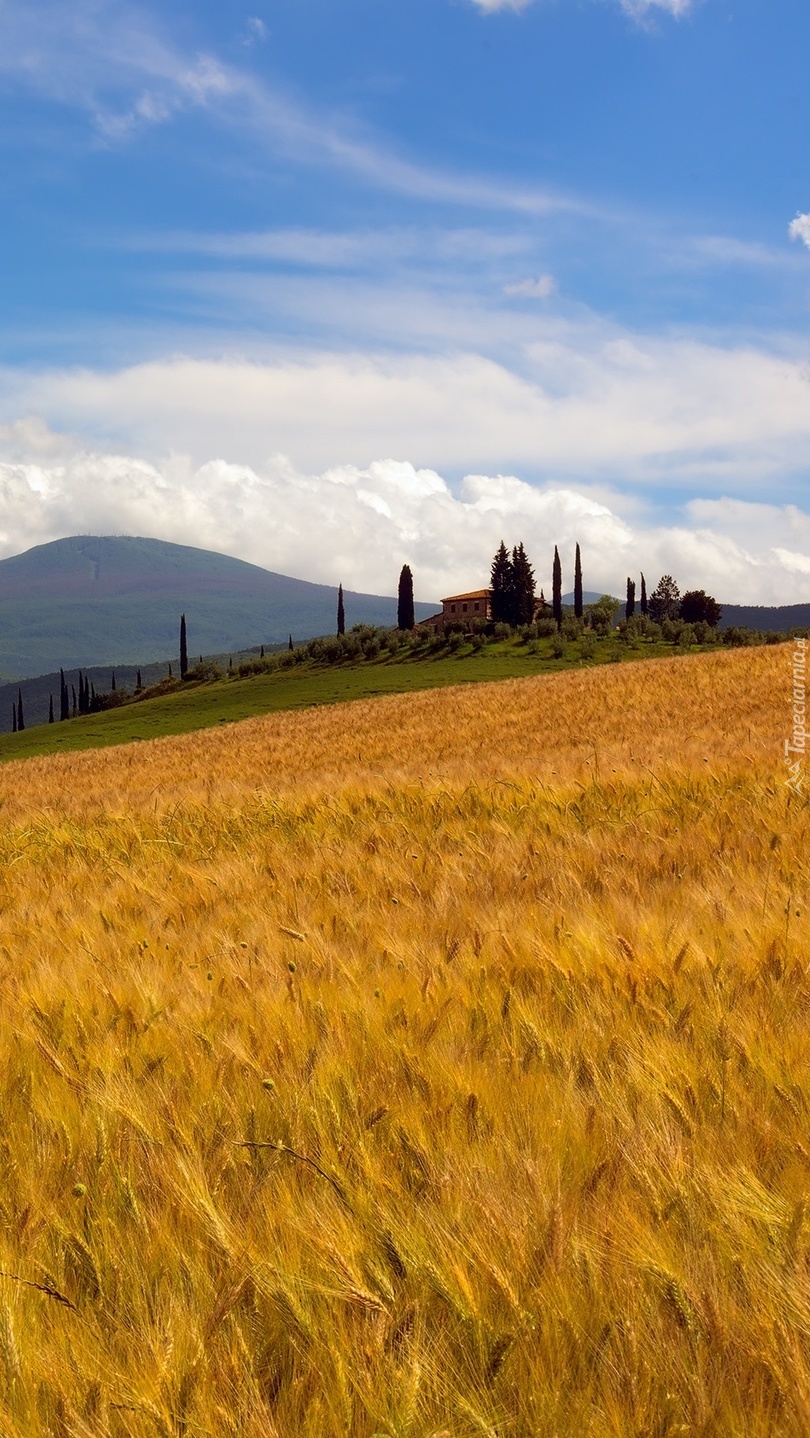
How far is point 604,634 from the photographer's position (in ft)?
262

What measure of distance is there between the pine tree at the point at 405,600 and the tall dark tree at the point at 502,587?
8770 millimetres

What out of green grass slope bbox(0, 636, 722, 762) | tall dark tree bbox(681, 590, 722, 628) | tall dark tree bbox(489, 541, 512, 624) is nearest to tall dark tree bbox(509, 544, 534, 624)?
tall dark tree bbox(489, 541, 512, 624)

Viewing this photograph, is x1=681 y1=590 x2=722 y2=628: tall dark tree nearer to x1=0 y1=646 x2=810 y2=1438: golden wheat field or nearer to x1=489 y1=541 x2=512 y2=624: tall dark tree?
x1=489 y1=541 x2=512 y2=624: tall dark tree

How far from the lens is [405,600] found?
9831 cm

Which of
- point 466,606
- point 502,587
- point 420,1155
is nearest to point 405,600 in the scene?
point 502,587

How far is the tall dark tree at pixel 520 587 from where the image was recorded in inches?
3600

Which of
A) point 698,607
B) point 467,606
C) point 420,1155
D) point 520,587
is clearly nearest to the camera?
point 420,1155

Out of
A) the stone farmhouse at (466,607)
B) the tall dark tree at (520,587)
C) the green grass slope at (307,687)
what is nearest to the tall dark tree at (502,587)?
the tall dark tree at (520,587)

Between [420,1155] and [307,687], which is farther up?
[307,687]

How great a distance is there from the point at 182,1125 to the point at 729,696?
51.0ft

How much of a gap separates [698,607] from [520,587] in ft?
122

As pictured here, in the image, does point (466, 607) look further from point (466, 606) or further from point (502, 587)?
point (502, 587)

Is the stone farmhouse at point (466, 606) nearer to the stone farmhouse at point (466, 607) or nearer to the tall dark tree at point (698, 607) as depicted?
the stone farmhouse at point (466, 607)

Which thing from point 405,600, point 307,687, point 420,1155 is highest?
point 405,600
